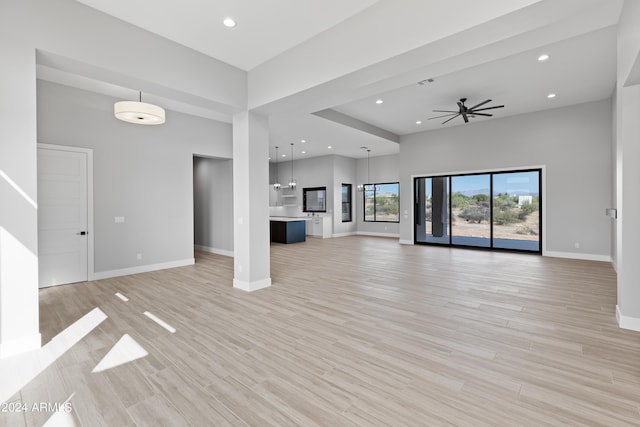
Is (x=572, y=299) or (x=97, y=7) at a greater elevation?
(x=97, y=7)

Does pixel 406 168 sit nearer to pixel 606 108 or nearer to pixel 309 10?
pixel 606 108

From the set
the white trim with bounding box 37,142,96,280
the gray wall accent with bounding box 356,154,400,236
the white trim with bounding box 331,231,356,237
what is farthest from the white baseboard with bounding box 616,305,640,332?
the white trim with bounding box 331,231,356,237

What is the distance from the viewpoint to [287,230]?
10062 mm

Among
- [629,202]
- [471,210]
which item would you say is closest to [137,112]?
[629,202]

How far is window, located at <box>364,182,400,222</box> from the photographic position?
473 inches

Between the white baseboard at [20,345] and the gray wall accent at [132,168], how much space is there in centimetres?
288

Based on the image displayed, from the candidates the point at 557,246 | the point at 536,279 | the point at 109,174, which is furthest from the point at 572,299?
the point at 109,174

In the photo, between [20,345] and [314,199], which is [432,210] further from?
[20,345]

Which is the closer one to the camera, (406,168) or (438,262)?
(438,262)

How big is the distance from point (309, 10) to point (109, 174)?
4605 mm

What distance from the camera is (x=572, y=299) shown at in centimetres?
401

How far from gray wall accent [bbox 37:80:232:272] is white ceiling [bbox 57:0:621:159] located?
Answer: 0.36 meters

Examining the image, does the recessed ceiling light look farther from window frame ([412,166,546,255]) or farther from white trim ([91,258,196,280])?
window frame ([412,166,546,255])

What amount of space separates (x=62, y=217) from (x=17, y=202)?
109 inches
